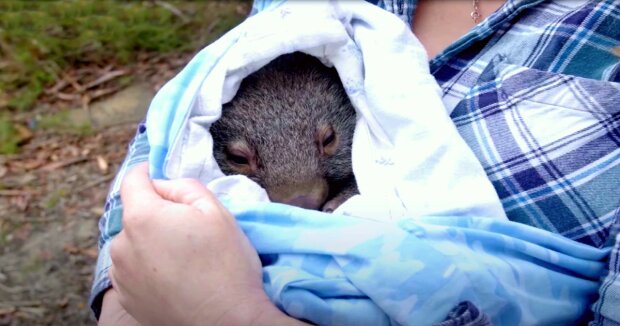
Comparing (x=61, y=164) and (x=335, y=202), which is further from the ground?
(x=335, y=202)

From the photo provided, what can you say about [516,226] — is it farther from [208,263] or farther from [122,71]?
[122,71]

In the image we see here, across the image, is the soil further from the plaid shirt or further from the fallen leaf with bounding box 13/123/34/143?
the plaid shirt

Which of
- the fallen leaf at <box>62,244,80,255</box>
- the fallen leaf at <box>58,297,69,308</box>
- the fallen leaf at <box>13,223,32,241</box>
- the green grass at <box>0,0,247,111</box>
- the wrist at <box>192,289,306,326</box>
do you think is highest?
the wrist at <box>192,289,306,326</box>

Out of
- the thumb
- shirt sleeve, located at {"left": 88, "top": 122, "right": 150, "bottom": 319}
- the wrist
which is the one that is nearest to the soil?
shirt sleeve, located at {"left": 88, "top": 122, "right": 150, "bottom": 319}

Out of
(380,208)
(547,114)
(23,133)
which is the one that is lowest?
(23,133)

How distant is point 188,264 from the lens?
1.08 m

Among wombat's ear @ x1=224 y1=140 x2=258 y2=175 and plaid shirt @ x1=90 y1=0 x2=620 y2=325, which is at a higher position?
plaid shirt @ x1=90 y1=0 x2=620 y2=325

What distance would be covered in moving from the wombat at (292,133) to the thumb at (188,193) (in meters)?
0.31

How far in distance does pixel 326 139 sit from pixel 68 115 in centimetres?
220

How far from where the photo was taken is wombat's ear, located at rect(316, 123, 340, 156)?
60.2 inches

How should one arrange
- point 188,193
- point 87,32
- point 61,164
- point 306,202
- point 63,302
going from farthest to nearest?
point 87,32 → point 61,164 → point 63,302 → point 306,202 → point 188,193

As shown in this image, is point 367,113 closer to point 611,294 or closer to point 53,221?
point 611,294

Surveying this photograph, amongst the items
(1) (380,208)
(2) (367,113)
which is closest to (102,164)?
(2) (367,113)

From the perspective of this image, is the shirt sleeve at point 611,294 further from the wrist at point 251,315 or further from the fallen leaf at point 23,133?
the fallen leaf at point 23,133
